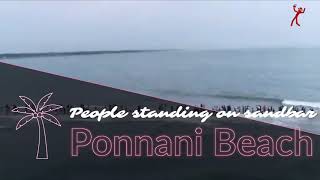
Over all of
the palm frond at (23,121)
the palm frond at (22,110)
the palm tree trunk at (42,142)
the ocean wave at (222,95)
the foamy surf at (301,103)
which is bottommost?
the palm tree trunk at (42,142)

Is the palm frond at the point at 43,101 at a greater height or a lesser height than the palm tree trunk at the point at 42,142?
greater

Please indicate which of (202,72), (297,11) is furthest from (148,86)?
(297,11)

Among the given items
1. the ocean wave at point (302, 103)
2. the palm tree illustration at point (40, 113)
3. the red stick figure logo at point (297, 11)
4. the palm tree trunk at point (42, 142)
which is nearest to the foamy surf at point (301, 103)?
the ocean wave at point (302, 103)

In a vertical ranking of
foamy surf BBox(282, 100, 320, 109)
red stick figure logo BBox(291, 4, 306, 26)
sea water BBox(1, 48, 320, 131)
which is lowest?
foamy surf BBox(282, 100, 320, 109)

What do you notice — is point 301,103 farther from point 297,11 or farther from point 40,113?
point 40,113

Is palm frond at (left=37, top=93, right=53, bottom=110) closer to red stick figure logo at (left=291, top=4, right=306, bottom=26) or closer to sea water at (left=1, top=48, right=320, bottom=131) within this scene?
sea water at (left=1, top=48, right=320, bottom=131)

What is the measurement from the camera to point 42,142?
1.82 m

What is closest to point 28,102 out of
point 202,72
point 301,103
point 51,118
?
point 51,118

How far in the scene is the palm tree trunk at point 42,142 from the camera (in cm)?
182

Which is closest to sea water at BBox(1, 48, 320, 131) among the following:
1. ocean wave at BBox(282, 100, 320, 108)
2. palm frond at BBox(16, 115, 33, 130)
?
ocean wave at BBox(282, 100, 320, 108)

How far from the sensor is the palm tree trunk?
1.82 metres

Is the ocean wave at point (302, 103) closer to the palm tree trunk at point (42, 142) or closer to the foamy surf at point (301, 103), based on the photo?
the foamy surf at point (301, 103)

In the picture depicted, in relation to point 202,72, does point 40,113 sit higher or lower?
lower

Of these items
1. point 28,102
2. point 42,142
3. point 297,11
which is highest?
point 297,11
